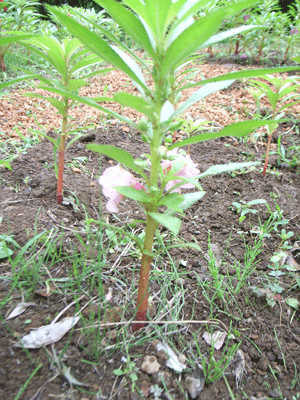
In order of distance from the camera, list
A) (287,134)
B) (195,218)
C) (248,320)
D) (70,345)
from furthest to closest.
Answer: (287,134) < (195,218) < (248,320) < (70,345)

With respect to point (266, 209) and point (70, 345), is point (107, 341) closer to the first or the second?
point (70, 345)

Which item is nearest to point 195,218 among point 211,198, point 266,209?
point 211,198

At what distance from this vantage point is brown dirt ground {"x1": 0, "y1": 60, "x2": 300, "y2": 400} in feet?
3.02

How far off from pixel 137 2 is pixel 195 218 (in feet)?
4.11

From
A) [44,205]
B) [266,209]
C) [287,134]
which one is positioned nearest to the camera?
[44,205]

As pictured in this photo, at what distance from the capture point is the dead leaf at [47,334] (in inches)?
37.8

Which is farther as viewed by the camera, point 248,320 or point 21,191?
point 21,191

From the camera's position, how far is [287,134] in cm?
300

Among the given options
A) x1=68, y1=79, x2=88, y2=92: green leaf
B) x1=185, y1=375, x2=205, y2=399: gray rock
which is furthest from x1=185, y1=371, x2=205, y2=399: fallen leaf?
x1=68, y1=79, x2=88, y2=92: green leaf

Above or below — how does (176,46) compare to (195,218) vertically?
above

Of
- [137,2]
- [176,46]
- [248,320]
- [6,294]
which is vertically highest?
[137,2]

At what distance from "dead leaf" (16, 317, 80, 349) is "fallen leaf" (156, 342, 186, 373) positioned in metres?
0.32

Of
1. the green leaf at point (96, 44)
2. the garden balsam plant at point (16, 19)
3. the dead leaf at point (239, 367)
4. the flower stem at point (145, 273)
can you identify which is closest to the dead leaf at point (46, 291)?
the flower stem at point (145, 273)

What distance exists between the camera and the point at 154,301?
1.23 metres
